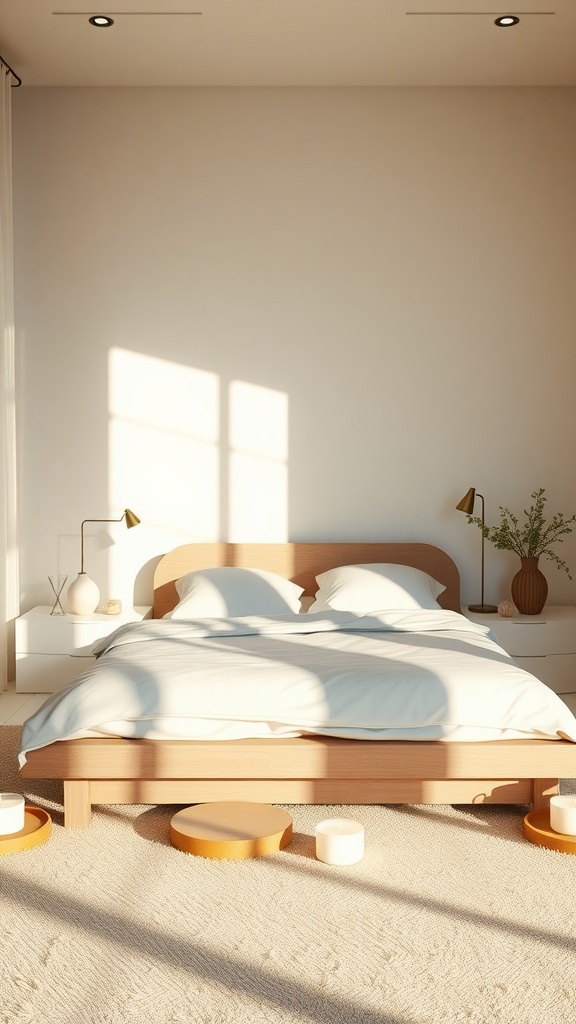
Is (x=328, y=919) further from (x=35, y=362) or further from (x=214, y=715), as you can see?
(x=35, y=362)

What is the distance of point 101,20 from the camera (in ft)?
13.6

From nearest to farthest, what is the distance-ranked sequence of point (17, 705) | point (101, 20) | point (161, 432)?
1. point (101, 20)
2. point (17, 705)
3. point (161, 432)

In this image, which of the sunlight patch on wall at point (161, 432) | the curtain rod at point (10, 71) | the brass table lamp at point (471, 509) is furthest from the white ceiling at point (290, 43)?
the brass table lamp at point (471, 509)

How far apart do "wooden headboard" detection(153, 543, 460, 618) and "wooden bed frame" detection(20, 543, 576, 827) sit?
193cm

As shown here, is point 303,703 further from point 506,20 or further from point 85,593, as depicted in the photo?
point 506,20

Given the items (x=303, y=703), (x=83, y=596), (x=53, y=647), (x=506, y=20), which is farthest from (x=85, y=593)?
(x=506, y=20)

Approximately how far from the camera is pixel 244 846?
2.64 metres

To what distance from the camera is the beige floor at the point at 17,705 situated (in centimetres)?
413


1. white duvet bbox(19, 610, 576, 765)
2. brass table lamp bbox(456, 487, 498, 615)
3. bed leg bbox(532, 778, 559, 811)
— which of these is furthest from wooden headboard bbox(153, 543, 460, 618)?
bed leg bbox(532, 778, 559, 811)

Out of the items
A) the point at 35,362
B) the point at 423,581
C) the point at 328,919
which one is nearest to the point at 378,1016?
the point at 328,919

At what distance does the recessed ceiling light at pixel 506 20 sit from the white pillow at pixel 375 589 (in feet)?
7.88

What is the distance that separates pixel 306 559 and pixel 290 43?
2.37m

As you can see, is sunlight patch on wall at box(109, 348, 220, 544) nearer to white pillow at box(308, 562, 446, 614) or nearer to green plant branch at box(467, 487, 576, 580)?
white pillow at box(308, 562, 446, 614)

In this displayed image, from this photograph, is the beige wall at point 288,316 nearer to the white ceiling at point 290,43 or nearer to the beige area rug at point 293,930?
the white ceiling at point 290,43
